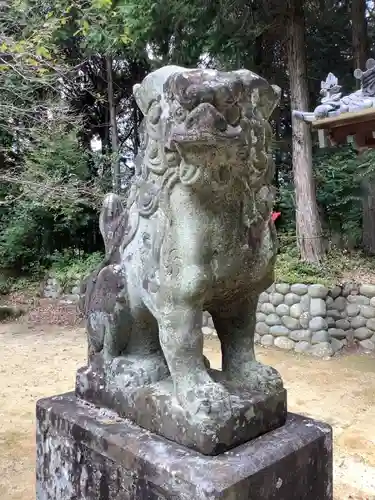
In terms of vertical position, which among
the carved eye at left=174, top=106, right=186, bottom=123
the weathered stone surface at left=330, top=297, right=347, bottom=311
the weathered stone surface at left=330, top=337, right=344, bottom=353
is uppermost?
the carved eye at left=174, top=106, right=186, bottom=123

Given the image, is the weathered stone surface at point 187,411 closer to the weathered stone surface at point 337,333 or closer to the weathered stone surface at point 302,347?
the weathered stone surface at point 302,347

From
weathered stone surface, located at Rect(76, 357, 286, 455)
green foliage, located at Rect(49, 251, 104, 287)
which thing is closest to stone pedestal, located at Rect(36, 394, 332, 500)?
weathered stone surface, located at Rect(76, 357, 286, 455)

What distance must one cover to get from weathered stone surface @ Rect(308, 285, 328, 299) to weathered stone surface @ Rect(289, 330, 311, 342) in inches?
16.8

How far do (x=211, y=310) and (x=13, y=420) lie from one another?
2886 mm

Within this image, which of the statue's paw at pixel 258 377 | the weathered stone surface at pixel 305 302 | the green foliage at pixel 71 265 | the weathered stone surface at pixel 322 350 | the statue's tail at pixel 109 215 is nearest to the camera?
the statue's paw at pixel 258 377

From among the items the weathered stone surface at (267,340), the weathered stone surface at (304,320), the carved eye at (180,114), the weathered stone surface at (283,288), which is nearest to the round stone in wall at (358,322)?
the weathered stone surface at (304,320)

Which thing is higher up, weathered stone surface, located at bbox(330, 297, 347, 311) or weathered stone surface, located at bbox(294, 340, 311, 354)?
weathered stone surface, located at bbox(330, 297, 347, 311)

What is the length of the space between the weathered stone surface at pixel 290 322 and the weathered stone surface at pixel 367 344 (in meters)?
0.77

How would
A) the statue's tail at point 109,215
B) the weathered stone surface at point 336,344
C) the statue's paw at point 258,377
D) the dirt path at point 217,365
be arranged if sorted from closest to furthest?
the statue's paw at point 258,377 < the statue's tail at point 109,215 < the dirt path at point 217,365 < the weathered stone surface at point 336,344

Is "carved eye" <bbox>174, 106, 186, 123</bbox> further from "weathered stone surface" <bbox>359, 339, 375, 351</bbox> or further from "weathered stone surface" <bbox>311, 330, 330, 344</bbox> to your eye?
"weathered stone surface" <bbox>359, 339, 375, 351</bbox>

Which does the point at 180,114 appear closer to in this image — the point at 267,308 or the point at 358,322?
the point at 267,308

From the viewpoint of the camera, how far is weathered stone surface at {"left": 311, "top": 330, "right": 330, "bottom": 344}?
5.64 meters

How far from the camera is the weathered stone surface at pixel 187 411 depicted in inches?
50.5

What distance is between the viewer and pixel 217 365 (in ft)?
16.3
